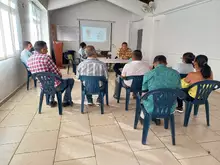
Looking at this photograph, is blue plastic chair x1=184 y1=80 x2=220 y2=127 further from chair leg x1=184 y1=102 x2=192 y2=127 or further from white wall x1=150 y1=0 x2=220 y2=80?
white wall x1=150 y1=0 x2=220 y2=80

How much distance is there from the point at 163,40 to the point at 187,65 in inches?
146

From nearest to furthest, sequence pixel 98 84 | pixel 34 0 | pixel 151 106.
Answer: pixel 151 106 → pixel 98 84 → pixel 34 0

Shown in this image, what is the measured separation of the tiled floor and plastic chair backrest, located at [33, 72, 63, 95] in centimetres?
39

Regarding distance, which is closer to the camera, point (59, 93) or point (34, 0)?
point (59, 93)

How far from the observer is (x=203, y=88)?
2.12 metres

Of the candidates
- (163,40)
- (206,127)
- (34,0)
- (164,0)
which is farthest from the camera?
(163,40)

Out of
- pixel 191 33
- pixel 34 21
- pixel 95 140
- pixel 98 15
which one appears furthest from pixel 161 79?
pixel 98 15

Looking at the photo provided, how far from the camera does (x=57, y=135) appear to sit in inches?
77.9

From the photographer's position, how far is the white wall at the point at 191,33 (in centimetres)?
396

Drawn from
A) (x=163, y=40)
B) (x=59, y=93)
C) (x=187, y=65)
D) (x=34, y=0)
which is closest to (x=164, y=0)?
(x=163, y=40)

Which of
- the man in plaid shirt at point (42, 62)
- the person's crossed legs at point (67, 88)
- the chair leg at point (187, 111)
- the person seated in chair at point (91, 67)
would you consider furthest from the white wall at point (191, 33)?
the man in plaid shirt at point (42, 62)

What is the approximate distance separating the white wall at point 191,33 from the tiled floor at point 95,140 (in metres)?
2.15

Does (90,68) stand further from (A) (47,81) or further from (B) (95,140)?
(B) (95,140)

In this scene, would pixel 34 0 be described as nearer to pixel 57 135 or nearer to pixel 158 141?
pixel 57 135
